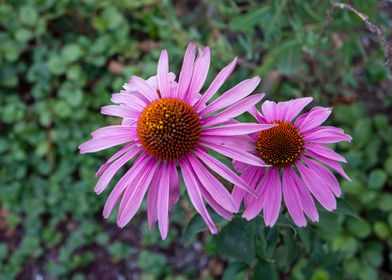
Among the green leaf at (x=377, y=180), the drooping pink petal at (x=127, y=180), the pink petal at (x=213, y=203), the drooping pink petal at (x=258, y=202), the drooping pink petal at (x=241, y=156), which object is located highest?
the drooping pink petal at (x=241, y=156)

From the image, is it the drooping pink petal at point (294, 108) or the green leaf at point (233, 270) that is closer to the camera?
the drooping pink petal at point (294, 108)

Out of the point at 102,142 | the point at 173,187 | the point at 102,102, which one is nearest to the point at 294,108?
the point at 173,187

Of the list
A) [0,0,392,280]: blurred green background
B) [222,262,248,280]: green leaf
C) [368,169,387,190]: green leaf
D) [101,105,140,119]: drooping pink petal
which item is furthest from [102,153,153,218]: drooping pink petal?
[368,169,387,190]: green leaf

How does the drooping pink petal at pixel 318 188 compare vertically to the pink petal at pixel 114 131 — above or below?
below

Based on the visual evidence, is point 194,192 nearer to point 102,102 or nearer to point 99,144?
point 99,144

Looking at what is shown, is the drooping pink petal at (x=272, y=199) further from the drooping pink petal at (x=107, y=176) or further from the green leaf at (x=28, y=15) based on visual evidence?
Answer: the green leaf at (x=28, y=15)

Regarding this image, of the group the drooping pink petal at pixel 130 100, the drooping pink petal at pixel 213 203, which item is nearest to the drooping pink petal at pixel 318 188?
the drooping pink petal at pixel 213 203
